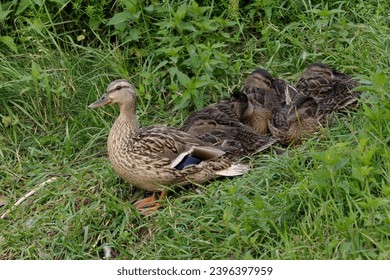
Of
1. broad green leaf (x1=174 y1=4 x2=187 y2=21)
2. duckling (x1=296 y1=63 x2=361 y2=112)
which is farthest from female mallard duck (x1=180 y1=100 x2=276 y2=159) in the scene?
broad green leaf (x1=174 y1=4 x2=187 y2=21)

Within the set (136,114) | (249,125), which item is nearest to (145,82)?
(136,114)

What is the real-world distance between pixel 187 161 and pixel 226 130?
0.56 metres

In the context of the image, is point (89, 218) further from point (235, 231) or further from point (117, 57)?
point (117, 57)

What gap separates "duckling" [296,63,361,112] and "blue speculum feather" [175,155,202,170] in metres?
1.26

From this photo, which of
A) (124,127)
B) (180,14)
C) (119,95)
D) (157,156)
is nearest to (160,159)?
(157,156)

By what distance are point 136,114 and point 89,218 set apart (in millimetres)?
1368

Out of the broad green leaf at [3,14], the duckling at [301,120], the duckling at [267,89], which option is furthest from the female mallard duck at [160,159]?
the broad green leaf at [3,14]

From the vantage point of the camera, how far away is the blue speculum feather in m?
7.45

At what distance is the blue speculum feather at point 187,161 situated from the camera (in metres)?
7.45

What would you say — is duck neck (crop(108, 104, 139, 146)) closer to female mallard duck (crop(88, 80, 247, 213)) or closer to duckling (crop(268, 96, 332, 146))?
female mallard duck (crop(88, 80, 247, 213))

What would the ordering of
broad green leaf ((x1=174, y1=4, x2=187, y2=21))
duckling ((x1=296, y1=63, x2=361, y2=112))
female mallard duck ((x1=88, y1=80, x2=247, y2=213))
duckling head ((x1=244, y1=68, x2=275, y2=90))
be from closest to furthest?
female mallard duck ((x1=88, y1=80, x2=247, y2=213)) < duckling ((x1=296, y1=63, x2=361, y2=112)) < duckling head ((x1=244, y1=68, x2=275, y2=90)) < broad green leaf ((x1=174, y1=4, x2=187, y2=21))

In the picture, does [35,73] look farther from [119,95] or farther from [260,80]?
[260,80]

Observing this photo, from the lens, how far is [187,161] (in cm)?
748

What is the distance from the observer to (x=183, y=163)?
7469 millimetres
